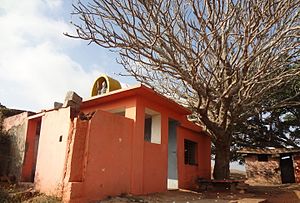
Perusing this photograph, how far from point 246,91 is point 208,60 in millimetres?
1983

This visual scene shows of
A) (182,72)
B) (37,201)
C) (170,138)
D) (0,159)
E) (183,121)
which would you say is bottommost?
(37,201)

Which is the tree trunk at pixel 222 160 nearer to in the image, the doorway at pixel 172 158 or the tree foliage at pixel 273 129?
the doorway at pixel 172 158

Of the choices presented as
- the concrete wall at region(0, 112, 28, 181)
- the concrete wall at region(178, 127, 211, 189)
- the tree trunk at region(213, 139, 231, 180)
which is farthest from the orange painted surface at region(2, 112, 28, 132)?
the tree trunk at region(213, 139, 231, 180)

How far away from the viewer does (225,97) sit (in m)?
10.3

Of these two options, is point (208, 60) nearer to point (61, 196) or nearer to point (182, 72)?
point (182, 72)

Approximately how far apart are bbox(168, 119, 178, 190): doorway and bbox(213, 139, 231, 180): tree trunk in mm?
1999

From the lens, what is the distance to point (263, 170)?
18047mm

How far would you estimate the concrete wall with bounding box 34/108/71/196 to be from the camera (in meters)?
7.65

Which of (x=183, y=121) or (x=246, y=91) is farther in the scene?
(x=183, y=121)

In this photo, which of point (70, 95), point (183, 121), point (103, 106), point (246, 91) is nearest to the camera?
point (70, 95)

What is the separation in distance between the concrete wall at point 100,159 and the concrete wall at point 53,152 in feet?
1.38

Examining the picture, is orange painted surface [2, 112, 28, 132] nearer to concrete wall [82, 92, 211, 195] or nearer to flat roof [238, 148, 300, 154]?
concrete wall [82, 92, 211, 195]

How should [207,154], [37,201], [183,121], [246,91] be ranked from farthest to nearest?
[207,154] → [183,121] → [246,91] → [37,201]

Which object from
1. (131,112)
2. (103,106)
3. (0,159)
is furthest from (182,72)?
(0,159)
